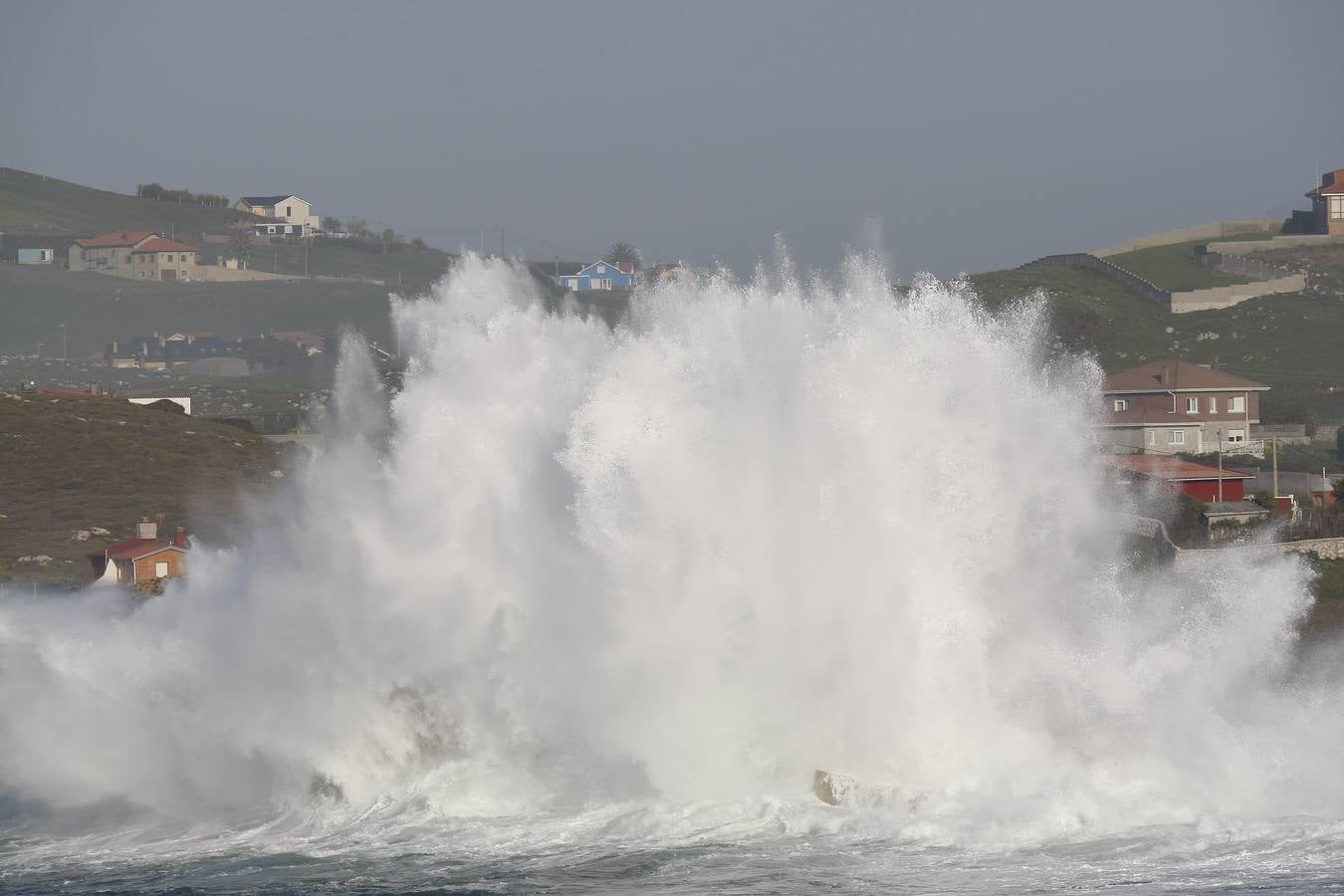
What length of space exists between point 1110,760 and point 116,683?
16.4 metres

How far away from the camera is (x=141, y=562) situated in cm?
5509

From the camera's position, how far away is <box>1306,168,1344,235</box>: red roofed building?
448 ft

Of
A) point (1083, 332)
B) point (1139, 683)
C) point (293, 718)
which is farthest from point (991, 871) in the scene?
point (1083, 332)

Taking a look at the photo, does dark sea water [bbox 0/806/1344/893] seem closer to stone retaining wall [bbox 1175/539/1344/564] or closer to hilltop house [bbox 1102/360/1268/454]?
stone retaining wall [bbox 1175/539/1344/564]

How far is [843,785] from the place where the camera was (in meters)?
26.6

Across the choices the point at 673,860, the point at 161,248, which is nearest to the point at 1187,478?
the point at 673,860

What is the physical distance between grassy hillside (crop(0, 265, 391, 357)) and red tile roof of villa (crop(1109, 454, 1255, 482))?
320ft

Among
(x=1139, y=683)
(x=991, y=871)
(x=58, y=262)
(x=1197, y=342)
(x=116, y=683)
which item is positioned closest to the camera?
(x=991, y=871)

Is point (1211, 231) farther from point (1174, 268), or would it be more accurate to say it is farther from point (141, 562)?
point (141, 562)

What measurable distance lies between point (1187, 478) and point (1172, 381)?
20.4 metres

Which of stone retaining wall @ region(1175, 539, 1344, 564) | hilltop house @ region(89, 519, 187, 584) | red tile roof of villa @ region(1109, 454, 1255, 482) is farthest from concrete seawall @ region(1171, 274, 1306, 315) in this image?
hilltop house @ region(89, 519, 187, 584)

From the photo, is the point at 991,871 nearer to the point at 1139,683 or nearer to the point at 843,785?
the point at 843,785

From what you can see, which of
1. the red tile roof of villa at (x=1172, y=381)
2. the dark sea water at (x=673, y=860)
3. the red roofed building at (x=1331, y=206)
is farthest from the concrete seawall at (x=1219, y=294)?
the dark sea water at (x=673, y=860)

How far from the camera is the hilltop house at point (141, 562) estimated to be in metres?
54.6
